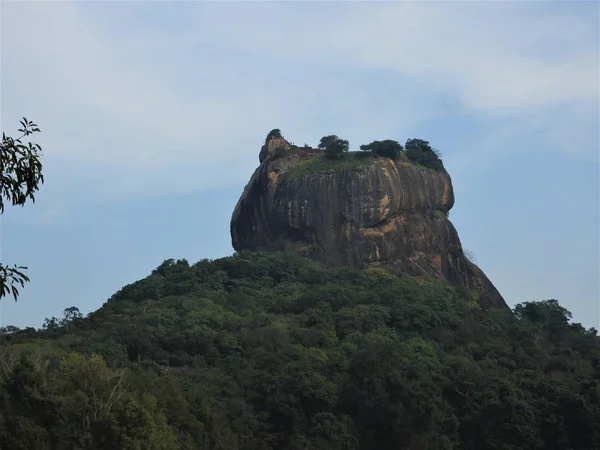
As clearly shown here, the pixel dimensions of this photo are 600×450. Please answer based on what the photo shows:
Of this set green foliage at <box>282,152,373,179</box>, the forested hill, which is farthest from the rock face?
the forested hill

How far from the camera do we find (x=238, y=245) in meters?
76.3

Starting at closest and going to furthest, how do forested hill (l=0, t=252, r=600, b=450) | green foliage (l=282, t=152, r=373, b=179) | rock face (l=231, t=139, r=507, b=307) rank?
forested hill (l=0, t=252, r=600, b=450)
rock face (l=231, t=139, r=507, b=307)
green foliage (l=282, t=152, r=373, b=179)

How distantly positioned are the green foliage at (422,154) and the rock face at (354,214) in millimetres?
979

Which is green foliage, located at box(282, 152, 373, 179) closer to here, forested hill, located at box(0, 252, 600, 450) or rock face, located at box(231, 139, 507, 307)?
rock face, located at box(231, 139, 507, 307)

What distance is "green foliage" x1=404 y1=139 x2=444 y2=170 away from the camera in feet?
247

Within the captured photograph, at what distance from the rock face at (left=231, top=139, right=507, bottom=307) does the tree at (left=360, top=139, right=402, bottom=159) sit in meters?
0.49

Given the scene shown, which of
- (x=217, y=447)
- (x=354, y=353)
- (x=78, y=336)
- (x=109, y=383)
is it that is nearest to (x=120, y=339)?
(x=78, y=336)

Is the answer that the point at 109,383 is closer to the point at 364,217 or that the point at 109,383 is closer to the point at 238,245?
the point at 364,217

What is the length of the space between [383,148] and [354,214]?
4.90 metres

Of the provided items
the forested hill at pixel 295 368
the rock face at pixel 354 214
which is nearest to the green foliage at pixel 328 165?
the rock face at pixel 354 214

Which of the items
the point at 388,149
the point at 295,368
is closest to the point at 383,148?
the point at 388,149

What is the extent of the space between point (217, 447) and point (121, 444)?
6921 mm

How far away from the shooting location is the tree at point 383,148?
7212cm

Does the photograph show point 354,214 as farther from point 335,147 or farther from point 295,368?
point 295,368
